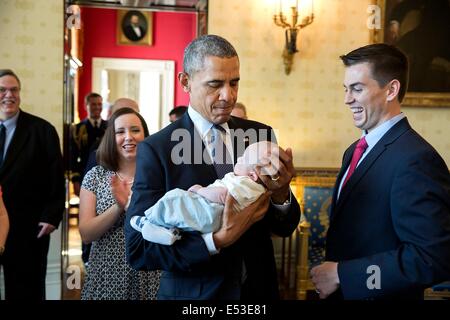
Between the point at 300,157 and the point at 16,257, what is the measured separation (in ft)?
8.86

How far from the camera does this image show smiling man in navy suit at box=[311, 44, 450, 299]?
148 cm

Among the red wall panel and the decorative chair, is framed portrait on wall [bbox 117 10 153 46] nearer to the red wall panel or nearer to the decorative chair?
the red wall panel

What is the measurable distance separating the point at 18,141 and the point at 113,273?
1497 millimetres

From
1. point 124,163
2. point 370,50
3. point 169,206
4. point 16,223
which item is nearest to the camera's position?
point 169,206

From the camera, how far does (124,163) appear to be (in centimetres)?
257

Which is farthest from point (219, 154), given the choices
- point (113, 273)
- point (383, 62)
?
point (113, 273)

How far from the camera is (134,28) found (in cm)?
884

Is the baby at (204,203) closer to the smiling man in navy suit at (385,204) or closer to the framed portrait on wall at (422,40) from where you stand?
the smiling man in navy suit at (385,204)

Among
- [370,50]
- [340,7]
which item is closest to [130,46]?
[340,7]

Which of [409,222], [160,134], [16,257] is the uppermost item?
[160,134]

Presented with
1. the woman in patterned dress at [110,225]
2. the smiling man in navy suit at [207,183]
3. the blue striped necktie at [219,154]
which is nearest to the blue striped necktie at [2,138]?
the woman in patterned dress at [110,225]

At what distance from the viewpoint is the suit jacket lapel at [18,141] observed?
3381 mm

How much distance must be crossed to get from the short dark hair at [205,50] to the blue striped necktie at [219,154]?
209 millimetres

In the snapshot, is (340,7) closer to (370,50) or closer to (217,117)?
(370,50)
